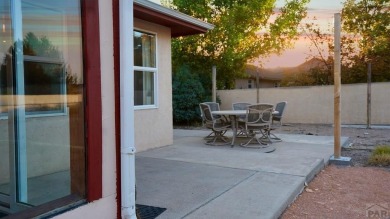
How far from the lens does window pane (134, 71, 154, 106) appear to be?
248 inches

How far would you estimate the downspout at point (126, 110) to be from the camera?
2277 mm

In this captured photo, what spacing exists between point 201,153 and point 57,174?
13.0 feet

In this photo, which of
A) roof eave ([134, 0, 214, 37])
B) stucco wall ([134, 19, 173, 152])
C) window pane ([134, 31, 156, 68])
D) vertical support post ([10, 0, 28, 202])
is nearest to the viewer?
vertical support post ([10, 0, 28, 202])

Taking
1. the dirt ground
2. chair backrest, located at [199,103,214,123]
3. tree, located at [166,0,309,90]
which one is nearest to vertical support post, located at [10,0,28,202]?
the dirt ground

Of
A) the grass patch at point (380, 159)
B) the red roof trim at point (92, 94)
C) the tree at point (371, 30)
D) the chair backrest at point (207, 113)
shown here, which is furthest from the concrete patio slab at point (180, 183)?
the tree at point (371, 30)

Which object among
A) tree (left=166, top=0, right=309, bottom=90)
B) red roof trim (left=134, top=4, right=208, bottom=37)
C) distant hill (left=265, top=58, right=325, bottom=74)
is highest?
tree (left=166, top=0, right=309, bottom=90)

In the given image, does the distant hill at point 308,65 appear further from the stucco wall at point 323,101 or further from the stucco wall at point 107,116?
the stucco wall at point 107,116

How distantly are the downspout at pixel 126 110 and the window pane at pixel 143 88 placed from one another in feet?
12.9

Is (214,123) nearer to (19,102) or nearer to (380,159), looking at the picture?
(380,159)

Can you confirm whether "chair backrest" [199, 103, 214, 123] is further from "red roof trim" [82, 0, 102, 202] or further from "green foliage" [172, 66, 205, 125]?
"green foliage" [172, 66, 205, 125]

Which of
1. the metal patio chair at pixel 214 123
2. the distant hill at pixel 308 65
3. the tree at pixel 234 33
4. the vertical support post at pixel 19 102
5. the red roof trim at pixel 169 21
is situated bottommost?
the metal patio chair at pixel 214 123

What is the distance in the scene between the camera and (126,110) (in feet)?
7.52

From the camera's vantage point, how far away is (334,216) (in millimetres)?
3330

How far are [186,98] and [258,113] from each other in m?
6.32
